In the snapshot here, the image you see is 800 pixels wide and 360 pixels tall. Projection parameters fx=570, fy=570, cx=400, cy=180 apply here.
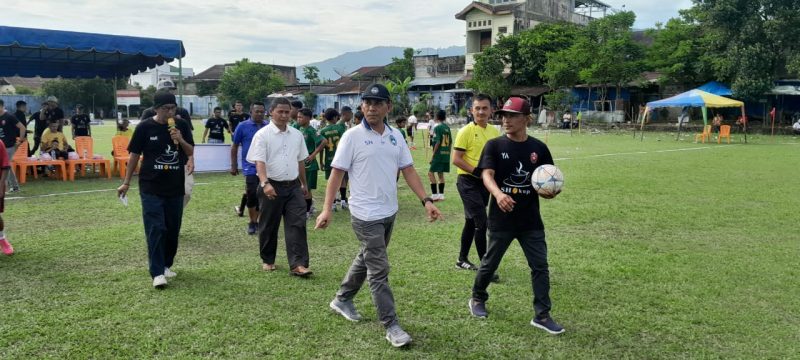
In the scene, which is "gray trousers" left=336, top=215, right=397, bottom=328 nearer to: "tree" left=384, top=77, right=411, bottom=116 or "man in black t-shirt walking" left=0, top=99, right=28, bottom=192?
"man in black t-shirt walking" left=0, top=99, right=28, bottom=192

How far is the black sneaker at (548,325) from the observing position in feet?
14.4

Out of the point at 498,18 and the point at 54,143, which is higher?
the point at 498,18

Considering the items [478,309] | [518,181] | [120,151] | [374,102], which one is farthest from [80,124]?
[518,181]

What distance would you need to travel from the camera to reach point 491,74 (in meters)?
45.9

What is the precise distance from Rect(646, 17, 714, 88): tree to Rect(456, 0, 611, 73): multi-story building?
16082mm

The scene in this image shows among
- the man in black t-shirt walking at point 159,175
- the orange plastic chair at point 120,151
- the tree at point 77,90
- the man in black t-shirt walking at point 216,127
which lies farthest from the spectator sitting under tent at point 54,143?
the tree at point 77,90

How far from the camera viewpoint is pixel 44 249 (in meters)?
6.76

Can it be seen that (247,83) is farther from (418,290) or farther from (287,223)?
(418,290)

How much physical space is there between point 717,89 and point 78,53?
1378 inches

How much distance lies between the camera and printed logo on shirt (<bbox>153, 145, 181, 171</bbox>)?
548cm

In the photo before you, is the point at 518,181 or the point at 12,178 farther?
the point at 12,178

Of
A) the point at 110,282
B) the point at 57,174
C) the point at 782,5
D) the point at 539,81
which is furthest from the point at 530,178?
the point at 539,81

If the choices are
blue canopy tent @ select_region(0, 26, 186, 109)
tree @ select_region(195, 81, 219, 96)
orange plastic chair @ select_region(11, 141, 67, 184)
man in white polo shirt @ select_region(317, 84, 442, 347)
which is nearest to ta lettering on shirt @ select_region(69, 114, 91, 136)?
blue canopy tent @ select_region(0, 26, 186, 109)

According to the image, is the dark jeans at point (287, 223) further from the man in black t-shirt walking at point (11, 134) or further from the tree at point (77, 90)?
the tree at point (77, 90)
